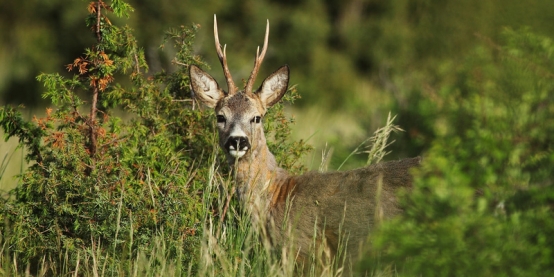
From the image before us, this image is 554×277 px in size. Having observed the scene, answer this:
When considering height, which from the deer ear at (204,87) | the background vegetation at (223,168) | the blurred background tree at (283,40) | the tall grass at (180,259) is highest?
the blurred background tree at (283,40)

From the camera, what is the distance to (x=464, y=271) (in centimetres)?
295

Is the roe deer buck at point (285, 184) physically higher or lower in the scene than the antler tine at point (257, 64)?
lower

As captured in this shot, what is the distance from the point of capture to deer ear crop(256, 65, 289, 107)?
236 inches

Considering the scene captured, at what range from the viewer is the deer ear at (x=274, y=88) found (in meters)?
6.00

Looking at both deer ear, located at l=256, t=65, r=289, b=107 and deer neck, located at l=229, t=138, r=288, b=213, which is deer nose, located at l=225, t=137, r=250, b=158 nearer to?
deer neck, located at l=229, t=138, r=288, b=213

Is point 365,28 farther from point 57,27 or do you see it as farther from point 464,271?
point 464,271

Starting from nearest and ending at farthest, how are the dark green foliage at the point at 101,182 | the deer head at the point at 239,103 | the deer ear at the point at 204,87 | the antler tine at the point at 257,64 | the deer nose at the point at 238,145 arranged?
the dark green foliage at the point at 101,182, the deer nose at the point at 238,145, the deer head at the point at 239,103, the antler tine at the point at 257,64, the deer ear at the point at 204,87

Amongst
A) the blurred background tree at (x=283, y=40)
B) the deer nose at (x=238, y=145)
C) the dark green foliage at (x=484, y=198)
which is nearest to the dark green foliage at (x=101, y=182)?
the deer nose at (x=238, y=145)

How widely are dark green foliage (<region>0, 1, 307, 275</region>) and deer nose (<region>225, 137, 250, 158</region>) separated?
0.22m

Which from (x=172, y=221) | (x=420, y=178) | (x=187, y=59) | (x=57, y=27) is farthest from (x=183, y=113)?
(x=57, y=27)

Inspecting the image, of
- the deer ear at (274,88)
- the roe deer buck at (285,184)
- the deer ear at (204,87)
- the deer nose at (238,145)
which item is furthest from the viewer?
the deer ear at (274,88)

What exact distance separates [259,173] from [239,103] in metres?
0.60

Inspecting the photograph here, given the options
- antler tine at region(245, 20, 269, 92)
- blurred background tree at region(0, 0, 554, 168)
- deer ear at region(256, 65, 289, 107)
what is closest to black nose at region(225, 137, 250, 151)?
antler tine at region(245, 20, 269, 92)

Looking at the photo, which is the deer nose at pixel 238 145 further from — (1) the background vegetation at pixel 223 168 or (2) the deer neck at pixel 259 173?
(1) the background vegetation at pixel 223 168
